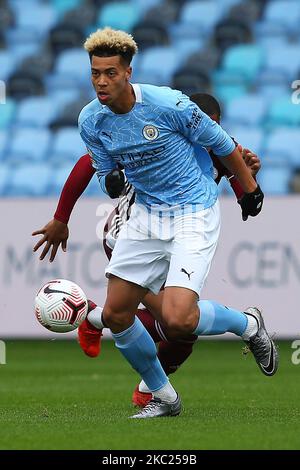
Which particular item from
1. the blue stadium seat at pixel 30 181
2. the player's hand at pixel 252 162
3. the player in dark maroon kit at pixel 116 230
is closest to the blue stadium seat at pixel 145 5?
the blue stadium seat at pixel 30 181

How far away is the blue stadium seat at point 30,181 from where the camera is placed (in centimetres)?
1447

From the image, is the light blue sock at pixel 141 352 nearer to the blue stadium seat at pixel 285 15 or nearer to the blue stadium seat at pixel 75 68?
the blue stadium seat at pixel 285 15

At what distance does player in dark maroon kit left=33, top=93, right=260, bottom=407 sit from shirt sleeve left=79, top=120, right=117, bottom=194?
0.31 m

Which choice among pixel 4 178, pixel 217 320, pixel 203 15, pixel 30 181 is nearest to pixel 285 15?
pixel 203 15

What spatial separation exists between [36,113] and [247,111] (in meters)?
2.95

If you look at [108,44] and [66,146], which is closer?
[108,44]

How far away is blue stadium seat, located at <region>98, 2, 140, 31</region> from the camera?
1733cm

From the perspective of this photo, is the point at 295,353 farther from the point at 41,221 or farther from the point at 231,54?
the point at 231,54

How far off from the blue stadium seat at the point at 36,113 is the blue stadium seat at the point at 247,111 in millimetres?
2502

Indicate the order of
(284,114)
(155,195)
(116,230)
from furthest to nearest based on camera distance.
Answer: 1. (284,114)
2. (116,230)
3. (155,195)

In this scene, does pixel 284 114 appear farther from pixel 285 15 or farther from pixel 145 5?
pixel 145 5

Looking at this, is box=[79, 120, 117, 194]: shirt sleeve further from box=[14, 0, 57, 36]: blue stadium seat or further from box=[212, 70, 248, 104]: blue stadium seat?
box=[14, 0, 57, 36]: blue stadium seat

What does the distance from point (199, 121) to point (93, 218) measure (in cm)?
598

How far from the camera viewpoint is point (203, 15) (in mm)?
16844
